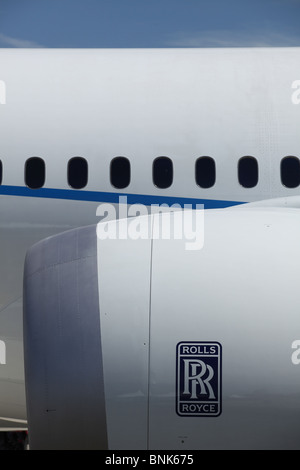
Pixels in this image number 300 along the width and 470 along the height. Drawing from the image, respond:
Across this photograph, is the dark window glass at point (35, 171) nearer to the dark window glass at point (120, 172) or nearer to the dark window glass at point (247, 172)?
the dark window glass at point (120, 172)

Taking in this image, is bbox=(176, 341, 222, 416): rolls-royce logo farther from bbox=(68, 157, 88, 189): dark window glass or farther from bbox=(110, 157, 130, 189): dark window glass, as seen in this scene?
bbox=(68, 157, 88, 189): dark window glass

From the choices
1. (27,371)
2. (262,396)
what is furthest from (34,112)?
(262,396)

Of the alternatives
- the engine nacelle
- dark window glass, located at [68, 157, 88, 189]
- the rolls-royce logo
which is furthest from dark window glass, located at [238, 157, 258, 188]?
the rolls-royce logo

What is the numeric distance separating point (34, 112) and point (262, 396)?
4.02 metres

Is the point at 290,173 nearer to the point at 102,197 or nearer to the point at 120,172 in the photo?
the point at 120,172

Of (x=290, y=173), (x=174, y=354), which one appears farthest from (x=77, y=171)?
(x=174, y=354)

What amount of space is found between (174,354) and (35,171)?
3.45m

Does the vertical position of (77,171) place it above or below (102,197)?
above

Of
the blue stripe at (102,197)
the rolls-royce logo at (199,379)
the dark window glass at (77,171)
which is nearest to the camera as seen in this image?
the rolls-royce logo at (199,379)

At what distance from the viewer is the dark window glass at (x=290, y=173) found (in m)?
7.75

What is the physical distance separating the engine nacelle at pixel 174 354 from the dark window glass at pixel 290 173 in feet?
9.30

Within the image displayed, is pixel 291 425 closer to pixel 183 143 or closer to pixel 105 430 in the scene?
pixel 105 430

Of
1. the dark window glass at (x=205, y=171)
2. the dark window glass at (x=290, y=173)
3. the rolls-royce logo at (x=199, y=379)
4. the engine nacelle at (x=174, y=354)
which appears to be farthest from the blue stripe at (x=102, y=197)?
the rolls-royce logo at (x=199, y=379)

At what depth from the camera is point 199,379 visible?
4781mm
